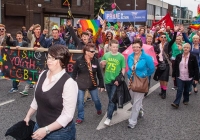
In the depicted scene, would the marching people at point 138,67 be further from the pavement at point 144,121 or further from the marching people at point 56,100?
the marching people at point 56,100

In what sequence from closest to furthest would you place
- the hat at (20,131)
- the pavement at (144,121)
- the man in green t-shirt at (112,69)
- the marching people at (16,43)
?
the hat at (20,131)
the pavement at (144,121)
the man in green t-shirt at (112,69)
the marching people at (16,43)

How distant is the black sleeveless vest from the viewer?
2.71m

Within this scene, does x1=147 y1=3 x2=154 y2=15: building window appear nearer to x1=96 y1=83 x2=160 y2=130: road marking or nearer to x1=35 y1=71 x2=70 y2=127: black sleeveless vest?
x1=96 y1=83 x2=160 y2=130: road marking

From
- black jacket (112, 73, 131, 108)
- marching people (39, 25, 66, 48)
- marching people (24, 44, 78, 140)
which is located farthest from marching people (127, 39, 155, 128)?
marching people (24, 44, 78, 140)

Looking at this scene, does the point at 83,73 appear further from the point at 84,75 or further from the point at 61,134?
the point at 61,134

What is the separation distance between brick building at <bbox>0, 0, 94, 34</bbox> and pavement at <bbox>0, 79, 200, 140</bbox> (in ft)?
56.4

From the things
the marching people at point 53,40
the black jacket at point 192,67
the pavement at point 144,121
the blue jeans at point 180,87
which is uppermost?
the marching people at point 53,40

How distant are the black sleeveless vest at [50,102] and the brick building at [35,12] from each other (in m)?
21.2

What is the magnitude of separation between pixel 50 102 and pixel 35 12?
83.0 ft

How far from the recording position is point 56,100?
2.70 metres

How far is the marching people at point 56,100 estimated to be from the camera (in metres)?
2.70

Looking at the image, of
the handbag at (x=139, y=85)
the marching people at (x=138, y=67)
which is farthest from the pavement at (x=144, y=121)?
the handbag at (x=139, y=85)

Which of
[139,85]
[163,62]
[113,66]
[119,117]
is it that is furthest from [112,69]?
[163,62]

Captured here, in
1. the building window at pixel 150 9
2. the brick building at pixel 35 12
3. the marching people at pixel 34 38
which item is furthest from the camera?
the building window at pixel 150 9
